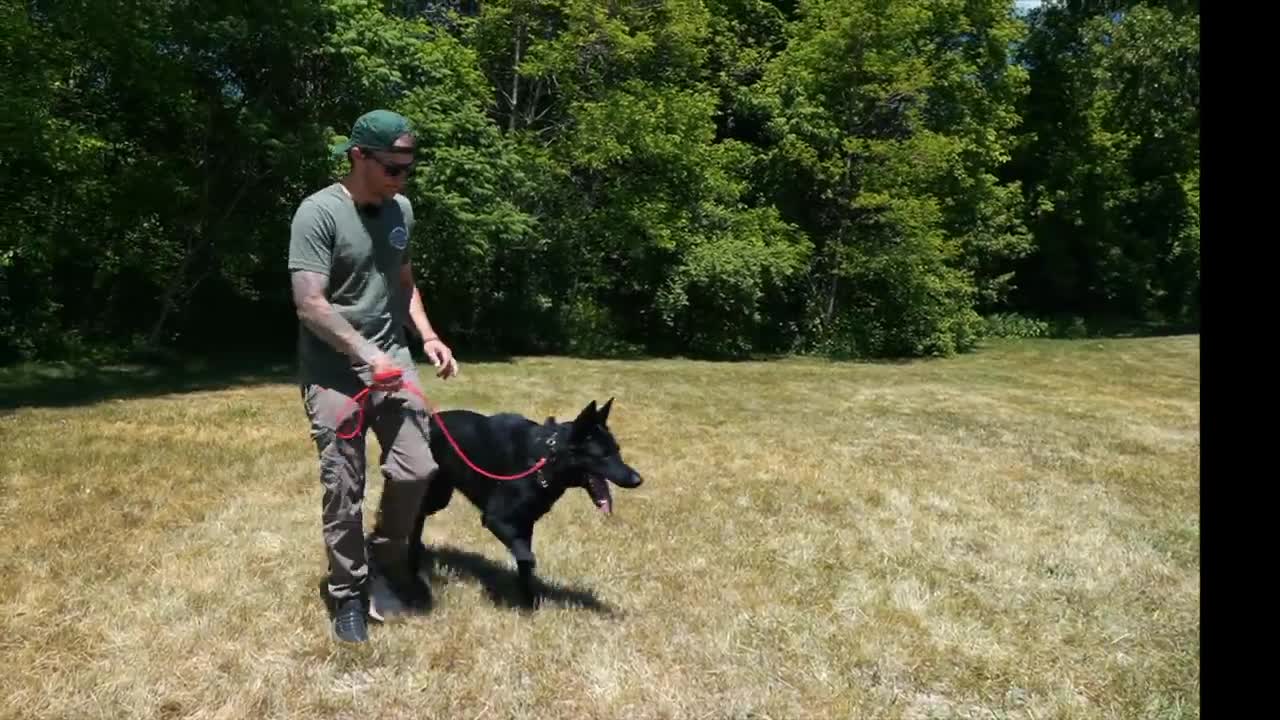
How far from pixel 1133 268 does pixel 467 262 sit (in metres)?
24.4

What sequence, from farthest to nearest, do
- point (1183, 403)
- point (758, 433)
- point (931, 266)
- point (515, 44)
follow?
point (931, 266) → point (515, 44) → point (1183, 403) → point (758, 433)

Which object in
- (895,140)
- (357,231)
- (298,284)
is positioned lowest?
(298,284)

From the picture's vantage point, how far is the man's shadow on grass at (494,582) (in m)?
4.62

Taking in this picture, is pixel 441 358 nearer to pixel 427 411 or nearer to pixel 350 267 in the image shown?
pixel 427 411

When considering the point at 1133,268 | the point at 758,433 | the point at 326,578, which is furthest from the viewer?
the point at 1133,268

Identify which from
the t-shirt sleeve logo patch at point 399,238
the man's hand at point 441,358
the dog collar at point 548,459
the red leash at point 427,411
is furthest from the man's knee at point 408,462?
the t-shirt sleeve logo patch at point 399,238

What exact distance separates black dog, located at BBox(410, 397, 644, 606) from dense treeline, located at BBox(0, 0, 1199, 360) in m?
10.0

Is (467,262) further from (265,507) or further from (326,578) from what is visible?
(326,578)

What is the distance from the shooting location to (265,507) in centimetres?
634

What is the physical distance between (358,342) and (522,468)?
113 centimetres

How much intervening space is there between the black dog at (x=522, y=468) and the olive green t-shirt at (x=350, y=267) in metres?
0.65

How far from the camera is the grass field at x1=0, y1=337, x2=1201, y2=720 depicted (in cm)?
364

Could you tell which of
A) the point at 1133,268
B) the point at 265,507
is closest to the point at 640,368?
the point at 265,507

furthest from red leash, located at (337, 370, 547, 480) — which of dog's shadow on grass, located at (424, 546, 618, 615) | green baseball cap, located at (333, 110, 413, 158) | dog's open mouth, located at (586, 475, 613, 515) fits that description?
green baseball cap, located at (333, 110, 413, 158)
